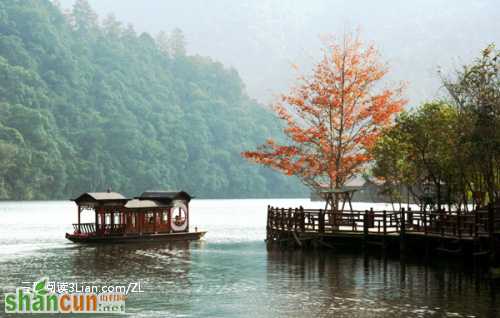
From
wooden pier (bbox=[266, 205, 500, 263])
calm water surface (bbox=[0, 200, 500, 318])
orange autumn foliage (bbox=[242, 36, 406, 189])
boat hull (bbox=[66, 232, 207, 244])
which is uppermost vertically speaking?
orange autumn foliage (bbox=[242, 36, 406, 189])

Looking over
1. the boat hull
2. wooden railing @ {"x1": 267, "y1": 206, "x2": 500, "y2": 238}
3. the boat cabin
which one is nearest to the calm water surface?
the boat hull

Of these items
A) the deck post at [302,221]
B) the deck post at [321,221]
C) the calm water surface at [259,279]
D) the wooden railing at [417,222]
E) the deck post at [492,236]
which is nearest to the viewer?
the calm water surface at [259,279]

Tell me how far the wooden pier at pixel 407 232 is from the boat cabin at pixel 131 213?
913cm

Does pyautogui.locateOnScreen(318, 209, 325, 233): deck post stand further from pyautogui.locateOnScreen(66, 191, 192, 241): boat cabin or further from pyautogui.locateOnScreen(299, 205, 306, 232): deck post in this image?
pyautogui.locateOnScreen(66, 191, 192, 241): boat cabin

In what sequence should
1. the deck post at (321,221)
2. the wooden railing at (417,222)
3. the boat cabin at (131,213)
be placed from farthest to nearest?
the boat cabin at (131,213) < the deck post at (321,221) < the wooden railing at (417,222)

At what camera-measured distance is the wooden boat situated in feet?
197

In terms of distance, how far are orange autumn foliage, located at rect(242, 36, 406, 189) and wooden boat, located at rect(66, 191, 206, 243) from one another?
8.64 metres

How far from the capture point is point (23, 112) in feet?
541

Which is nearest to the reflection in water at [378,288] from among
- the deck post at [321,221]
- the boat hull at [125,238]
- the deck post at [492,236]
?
the deck post at [492,236]

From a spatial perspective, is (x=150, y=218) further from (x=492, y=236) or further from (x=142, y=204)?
(x=492, y=236)

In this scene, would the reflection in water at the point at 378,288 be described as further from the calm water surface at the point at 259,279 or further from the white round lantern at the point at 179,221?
the white round lantern at the point at 179,221

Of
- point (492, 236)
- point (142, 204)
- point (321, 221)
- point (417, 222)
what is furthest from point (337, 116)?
point (492, 236)

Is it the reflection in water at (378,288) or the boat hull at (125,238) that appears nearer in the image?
the reflection in water at (378,288)

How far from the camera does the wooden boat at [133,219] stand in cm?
5994
